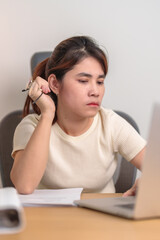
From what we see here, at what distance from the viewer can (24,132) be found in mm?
1663

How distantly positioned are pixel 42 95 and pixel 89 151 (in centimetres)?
29

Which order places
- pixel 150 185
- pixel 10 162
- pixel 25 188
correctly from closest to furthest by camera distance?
pixel 150 185, pixel 25 188, pixel 10 162

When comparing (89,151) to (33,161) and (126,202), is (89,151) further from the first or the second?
(126,202)

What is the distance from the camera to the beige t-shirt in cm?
167

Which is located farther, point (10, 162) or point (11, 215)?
point (10, 162)

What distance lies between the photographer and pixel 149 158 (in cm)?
79

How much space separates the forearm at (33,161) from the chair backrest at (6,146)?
0.88 ft

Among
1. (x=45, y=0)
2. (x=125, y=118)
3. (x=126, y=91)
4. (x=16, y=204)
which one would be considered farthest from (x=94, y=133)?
(x=16, y=204)

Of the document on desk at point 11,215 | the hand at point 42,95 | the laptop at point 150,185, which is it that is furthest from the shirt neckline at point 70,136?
the document on desk at point 11,215

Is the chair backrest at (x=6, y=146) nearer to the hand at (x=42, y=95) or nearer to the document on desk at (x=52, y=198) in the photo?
the hand at (x=42, y=95)

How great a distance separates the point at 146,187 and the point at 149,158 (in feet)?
0.21

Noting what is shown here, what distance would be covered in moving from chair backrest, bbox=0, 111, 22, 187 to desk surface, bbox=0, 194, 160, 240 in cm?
80

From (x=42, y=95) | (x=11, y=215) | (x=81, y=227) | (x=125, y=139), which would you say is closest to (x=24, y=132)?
(x=42, y=95)

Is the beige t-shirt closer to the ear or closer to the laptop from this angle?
the ear
